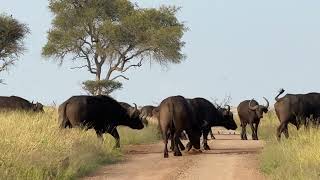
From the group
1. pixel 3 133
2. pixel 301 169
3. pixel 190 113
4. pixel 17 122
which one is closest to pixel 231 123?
pixel 190 113

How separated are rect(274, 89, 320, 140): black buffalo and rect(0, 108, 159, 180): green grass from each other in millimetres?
6110

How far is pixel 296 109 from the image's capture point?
23.3m

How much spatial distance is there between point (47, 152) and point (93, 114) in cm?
795

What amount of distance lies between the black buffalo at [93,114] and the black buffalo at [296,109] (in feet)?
18.3

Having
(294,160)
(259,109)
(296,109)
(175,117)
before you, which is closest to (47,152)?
(294,160)

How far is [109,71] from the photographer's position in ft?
160

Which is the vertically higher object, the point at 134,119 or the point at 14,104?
the point at 14,104

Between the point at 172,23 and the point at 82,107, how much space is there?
98.5 feet

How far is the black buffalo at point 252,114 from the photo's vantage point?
29891 mm

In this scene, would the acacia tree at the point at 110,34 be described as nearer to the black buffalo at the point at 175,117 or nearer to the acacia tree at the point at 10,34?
the acacia tree at the point at 10,34

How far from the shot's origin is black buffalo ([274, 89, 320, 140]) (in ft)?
75.9

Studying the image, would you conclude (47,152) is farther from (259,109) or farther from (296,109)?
(259,109)

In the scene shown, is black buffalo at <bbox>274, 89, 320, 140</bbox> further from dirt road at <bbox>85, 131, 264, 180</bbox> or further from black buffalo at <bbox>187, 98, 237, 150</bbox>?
dirt road at <bbox>85, 131, 264, 180</bbox>

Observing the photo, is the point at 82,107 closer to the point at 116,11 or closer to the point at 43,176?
the point at 43,176
